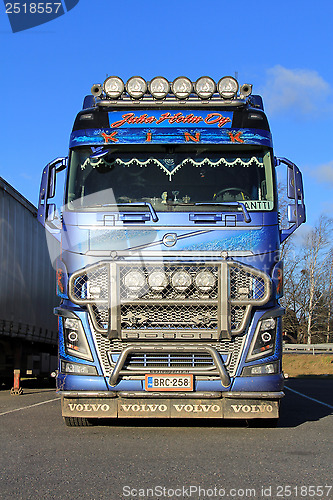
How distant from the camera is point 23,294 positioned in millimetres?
16172

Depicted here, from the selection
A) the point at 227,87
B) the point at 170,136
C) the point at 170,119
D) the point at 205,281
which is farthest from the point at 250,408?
the point at 227,87

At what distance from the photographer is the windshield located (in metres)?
8.47

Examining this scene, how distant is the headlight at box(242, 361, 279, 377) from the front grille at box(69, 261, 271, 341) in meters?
0.47

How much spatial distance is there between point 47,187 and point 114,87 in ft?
5.39

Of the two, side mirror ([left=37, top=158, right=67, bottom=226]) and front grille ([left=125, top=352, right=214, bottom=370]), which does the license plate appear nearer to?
front grille ([left=125, top=352, right=214, bottom=370])

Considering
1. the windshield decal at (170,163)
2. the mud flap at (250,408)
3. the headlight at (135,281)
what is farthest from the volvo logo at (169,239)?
the mud flap at (250,408)

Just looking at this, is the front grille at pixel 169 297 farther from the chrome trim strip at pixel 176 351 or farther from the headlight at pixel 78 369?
the headlight at pixel 78 369

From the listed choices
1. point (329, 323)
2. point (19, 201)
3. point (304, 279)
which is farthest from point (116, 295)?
point (329, 323)

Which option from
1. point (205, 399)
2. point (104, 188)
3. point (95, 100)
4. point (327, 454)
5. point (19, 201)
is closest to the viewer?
point (327, 454)

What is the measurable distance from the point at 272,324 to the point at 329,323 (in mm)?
54017

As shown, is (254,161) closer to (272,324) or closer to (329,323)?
(272,324)

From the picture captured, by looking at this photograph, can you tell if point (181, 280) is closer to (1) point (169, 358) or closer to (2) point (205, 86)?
(1) point (169, 358)

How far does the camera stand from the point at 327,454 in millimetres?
6734

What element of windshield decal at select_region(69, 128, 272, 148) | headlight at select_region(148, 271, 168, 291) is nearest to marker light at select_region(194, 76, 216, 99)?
windshield decal at select_region(69, 128, 272, 148)
